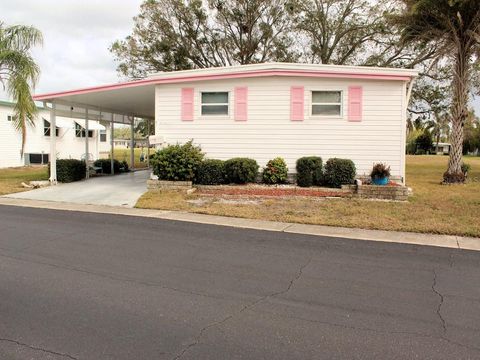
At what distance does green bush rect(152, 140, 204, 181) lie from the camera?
1299 cm

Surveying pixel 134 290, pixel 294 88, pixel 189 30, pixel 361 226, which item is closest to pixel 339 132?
pixel 294 88

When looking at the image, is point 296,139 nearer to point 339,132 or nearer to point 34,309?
point 339,132

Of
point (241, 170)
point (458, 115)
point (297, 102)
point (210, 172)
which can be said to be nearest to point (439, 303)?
point (241, 170)

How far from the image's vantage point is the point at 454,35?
15328 millimetres

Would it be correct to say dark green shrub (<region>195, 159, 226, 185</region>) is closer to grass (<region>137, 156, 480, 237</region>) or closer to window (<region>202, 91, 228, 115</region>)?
grass (<region>137, 156, 480, 237</region>)

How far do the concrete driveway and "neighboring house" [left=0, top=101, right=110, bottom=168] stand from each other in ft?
32.8

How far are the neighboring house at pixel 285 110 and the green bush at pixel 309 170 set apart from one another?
62 cm

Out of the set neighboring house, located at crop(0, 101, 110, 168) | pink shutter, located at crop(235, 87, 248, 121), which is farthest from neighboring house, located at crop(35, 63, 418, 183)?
neighboring house, located at crop(0, 101, 110, 168)

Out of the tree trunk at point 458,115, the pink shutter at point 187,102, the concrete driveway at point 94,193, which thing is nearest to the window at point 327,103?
the pink shutter at point 187,102

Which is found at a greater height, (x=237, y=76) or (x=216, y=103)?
(x=237, y=76)

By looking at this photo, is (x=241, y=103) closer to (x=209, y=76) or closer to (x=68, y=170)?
(x=209, y=76)

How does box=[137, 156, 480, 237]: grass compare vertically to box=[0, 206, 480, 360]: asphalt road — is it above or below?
above

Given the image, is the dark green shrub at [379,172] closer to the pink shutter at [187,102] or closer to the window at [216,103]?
the window at [216,103]

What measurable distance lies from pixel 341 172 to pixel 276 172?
1985 millimetres
